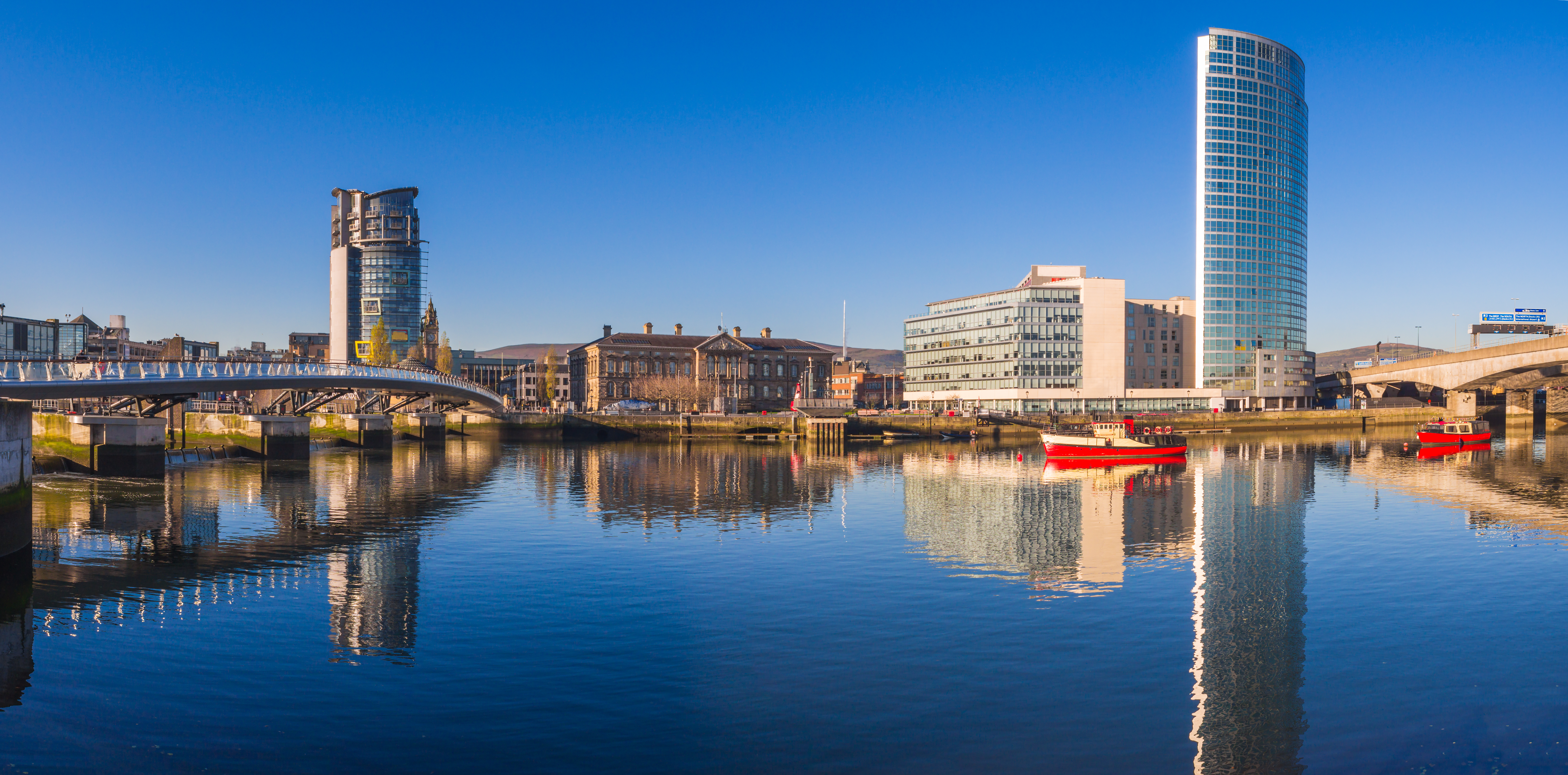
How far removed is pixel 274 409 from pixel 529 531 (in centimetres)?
7264

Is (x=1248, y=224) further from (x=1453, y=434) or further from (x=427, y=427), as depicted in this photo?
(x=427, y=427)

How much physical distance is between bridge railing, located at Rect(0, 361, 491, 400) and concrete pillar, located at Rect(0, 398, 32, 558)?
14775 mm

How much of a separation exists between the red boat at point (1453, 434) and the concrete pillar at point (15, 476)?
11862 cm

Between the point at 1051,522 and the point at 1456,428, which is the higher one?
the point at 1456,428

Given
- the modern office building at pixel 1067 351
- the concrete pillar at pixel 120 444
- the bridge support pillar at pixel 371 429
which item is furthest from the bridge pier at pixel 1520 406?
the concrete pillar at pixel 120 444

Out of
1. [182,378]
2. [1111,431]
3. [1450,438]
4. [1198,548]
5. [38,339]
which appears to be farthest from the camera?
[38,339]

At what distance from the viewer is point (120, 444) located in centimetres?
6091

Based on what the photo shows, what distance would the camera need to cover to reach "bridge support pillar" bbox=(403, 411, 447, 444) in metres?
127

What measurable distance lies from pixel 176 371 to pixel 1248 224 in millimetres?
165194

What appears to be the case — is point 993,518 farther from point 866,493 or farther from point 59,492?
point 59,492

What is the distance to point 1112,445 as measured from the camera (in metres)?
85.0

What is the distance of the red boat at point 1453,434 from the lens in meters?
102

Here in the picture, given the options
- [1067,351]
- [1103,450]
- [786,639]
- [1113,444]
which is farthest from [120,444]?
[1067,351]

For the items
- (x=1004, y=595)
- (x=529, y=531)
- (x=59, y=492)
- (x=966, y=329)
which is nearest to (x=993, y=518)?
(x=1004, y=595)
